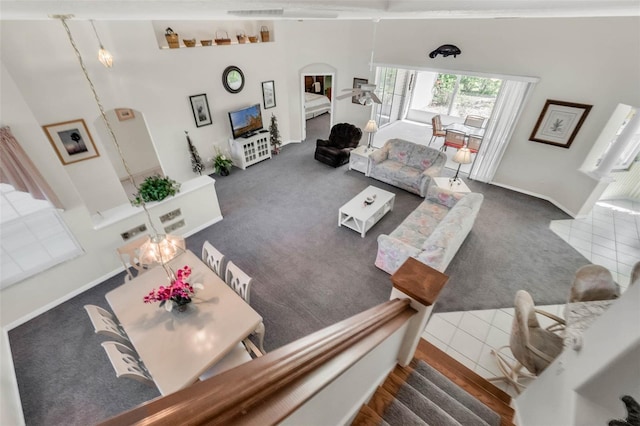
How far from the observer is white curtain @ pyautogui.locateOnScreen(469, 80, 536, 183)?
4910 mm

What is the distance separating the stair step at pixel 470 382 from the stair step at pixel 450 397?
0.10m

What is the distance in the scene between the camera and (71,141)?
4105 millimetres

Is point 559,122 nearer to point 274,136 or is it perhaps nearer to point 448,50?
point 448,50

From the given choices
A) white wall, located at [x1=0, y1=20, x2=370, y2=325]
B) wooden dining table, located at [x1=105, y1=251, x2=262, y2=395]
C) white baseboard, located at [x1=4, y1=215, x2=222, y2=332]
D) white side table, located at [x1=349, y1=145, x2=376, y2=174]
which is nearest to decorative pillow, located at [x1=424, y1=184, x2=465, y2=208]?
white side table, located at [x1=349, y1=145, x2=376, y2=174]

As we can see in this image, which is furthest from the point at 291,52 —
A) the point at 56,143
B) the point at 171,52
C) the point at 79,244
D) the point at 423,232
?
the point at 79,244

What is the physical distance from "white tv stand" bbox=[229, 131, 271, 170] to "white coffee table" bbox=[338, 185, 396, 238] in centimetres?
304

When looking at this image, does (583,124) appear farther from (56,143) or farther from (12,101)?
(56,143)

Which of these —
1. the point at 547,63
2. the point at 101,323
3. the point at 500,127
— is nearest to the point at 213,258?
the point at 101,323

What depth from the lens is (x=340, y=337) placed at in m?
1.01

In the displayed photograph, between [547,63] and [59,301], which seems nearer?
[59,301]

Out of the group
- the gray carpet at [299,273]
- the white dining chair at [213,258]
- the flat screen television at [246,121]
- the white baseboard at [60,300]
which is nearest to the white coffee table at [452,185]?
the gray carpet at [299,273]

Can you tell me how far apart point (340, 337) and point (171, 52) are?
227 inches

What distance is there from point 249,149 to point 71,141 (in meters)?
3.16

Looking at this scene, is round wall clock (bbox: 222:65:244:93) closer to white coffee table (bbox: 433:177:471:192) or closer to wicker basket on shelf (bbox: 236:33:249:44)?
wicker basket on shelf (bbox: 236:33:249:44)
